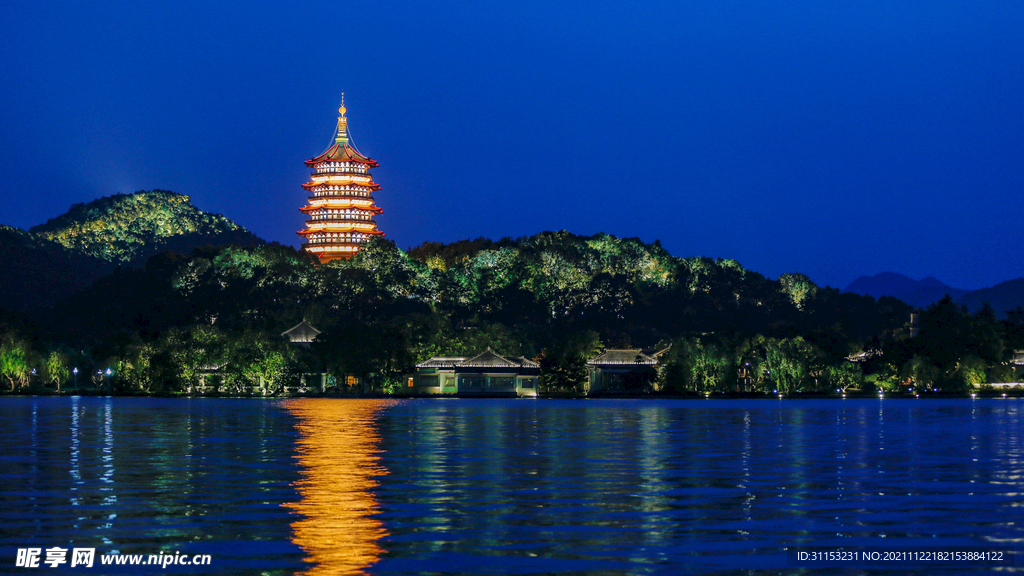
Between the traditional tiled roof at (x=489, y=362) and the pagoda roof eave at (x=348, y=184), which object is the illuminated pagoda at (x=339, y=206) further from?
the traditional tiled roof at (x=489, y=362)

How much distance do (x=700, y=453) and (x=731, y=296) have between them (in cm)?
10502

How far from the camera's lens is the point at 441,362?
9200 centimetres

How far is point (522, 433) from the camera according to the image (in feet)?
107

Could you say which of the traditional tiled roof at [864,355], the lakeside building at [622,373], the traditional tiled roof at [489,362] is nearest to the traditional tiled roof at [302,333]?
the traditional tiled roof at [489,362]

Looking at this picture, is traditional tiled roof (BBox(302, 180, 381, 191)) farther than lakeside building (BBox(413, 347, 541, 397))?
Yes

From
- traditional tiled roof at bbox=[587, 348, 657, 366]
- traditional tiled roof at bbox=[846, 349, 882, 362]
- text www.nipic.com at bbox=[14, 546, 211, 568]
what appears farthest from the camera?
traditional tiled roof at bbox=[587, 348, 657, 366]

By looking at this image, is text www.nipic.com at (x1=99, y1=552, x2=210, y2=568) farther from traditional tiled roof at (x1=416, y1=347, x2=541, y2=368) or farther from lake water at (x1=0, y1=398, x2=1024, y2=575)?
traditional tiled roof at (x1=416, y1=347, x2=541, y2=368)

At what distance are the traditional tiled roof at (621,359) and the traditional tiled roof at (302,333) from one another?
2385 cm

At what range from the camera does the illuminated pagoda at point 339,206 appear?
5007 inches

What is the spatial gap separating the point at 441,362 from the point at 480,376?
3.49 metres

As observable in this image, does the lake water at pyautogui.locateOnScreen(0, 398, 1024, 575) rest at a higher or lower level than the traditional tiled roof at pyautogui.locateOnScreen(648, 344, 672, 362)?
lower

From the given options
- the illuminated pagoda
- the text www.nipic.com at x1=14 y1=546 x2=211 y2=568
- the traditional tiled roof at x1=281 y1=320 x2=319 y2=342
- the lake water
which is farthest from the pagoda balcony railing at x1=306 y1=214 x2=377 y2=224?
the text www.nipic.com at x1=14 y1=546 x2=211 y2=568

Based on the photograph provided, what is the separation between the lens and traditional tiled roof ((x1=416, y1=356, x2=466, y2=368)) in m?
91.5

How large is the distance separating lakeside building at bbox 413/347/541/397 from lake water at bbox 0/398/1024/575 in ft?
203
